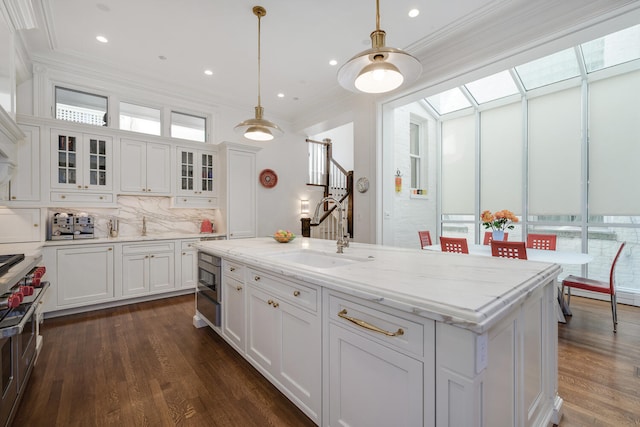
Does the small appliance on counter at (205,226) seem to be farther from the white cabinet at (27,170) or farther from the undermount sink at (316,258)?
the undermount sink at (316,258)

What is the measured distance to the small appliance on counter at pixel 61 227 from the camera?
3.49m

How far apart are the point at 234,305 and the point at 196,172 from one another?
3003 mm

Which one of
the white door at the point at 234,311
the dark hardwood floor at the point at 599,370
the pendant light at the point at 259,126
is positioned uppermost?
the pendant light at the point at 259,126

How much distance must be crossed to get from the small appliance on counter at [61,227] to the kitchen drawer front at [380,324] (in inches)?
155

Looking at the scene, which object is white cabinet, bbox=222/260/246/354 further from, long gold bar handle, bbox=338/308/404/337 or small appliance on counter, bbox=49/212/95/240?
small appliance on counter, bbox=49/212/95/240

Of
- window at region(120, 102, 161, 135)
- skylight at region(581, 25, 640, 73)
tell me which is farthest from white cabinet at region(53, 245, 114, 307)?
skylight at region(581, 25, 640, 73)

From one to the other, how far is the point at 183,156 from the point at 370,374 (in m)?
4.37

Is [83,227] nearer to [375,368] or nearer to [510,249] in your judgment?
[375,368]

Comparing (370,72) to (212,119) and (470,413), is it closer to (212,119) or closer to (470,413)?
(470,413)

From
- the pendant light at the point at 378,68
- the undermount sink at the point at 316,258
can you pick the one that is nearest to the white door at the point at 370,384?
the undermount sink at the point at 316,258

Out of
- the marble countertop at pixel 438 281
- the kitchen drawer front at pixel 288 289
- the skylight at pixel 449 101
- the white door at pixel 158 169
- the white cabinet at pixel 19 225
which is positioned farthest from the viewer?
the skylight at pixel 449 101

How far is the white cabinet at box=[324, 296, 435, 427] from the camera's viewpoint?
1021 millimetres

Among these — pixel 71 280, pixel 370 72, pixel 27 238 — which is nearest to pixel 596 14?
pixel 370 72

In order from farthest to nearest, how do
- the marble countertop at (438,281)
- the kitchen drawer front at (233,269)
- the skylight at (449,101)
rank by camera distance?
the skylight at (449,101), the kitchen drawer front at (233,269), the marble countertop at (438,281)
